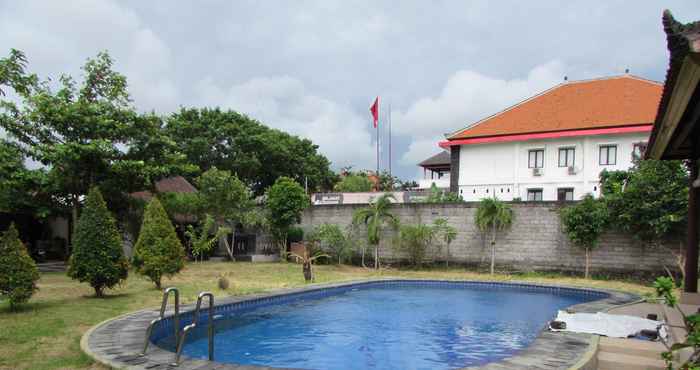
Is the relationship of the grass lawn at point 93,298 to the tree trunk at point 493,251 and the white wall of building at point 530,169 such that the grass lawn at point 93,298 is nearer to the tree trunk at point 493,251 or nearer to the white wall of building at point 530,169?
the tree trunk at point 493,251

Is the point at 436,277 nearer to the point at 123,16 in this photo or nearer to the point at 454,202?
the point at 454,202

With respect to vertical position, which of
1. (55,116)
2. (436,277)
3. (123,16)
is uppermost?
(123,16)

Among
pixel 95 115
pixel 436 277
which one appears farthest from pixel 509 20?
pixel 95 115

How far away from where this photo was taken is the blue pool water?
284 inches

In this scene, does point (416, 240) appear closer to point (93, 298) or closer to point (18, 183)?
point (93, 298)

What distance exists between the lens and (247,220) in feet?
68.6

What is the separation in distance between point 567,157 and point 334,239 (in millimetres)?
10618

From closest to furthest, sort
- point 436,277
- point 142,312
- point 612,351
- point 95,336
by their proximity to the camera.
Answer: point 612,351 < point 95,336 < point 142,312 < point 436,277

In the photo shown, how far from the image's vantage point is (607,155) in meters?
19.8

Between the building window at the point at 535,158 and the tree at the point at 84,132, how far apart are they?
15.2 meters

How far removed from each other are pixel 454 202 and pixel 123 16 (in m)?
12.6

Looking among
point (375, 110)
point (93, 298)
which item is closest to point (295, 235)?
point (375, 110)

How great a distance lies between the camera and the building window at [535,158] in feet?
69.6

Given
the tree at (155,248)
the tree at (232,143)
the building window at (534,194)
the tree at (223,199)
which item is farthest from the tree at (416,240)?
the tree at (232,143)
